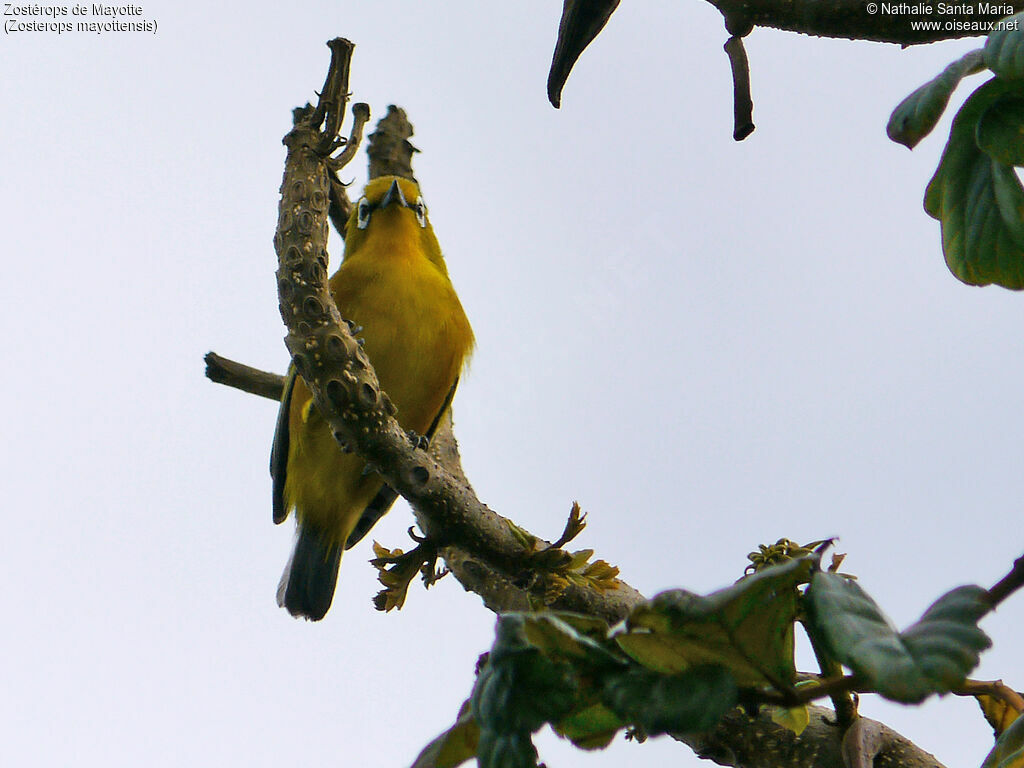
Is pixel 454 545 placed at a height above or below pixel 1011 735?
above

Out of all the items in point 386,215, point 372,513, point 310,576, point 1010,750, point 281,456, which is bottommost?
point 1010,750

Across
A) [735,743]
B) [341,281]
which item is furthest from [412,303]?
[735,743]

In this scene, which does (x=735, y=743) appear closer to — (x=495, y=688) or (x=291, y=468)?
(x=495, y=688)

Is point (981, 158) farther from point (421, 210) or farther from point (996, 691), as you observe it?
point (421, 210)

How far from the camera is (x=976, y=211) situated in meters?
1.18

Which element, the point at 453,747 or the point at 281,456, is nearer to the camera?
the point at 453,747

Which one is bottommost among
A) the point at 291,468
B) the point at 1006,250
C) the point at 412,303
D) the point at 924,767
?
the point at 924,767

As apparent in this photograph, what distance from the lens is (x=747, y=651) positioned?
82 cm

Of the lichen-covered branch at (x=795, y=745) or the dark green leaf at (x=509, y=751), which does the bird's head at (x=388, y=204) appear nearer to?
the lichen-covered branch at (x=795, y=745)

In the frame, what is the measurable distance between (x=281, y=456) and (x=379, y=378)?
521 millimetres

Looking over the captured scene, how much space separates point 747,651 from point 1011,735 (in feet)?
1.09

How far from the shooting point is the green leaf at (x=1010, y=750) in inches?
36.5

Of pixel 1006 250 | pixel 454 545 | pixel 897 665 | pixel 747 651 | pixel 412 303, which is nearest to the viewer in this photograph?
pixel 897 665

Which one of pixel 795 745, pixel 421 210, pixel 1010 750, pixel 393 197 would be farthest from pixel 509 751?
pixel 421 210
